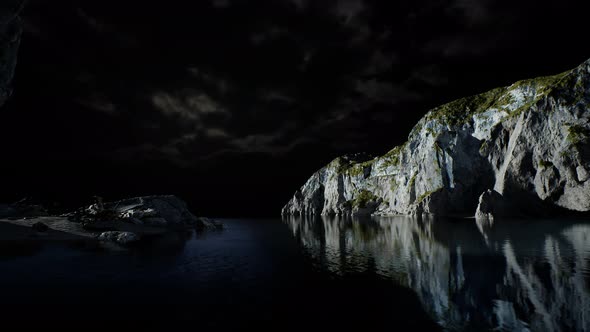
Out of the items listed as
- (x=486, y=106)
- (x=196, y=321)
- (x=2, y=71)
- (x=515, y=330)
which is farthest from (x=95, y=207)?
(x=486, y=106)

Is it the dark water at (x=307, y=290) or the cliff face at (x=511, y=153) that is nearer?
the dark water at (x=307, y=290)

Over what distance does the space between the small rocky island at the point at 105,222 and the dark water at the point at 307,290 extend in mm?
17268

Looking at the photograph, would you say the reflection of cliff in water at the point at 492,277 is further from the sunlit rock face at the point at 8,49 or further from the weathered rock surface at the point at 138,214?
the weathered rock surface at the point at 138,214

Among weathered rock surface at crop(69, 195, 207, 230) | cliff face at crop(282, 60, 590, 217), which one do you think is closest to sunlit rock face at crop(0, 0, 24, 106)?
weathered rock surface at crop(69, 195, 207, 230)

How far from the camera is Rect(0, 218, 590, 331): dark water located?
1794cm

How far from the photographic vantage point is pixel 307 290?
82.1ft

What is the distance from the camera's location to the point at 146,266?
3434 centimetres

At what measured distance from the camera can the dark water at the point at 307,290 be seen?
17938 mm

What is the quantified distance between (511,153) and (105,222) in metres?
148

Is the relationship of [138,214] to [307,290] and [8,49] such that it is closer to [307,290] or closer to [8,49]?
[8,49]

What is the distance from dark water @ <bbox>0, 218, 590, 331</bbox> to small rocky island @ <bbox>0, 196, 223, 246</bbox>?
17268 mm

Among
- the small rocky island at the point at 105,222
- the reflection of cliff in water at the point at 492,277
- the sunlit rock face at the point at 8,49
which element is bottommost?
the reflection of cliff in water at the point at 492,277

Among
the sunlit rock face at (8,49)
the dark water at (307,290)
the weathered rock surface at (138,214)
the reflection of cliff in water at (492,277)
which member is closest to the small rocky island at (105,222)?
the weathered rock surface at (138,214)

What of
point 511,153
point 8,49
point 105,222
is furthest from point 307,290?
point 511,153
